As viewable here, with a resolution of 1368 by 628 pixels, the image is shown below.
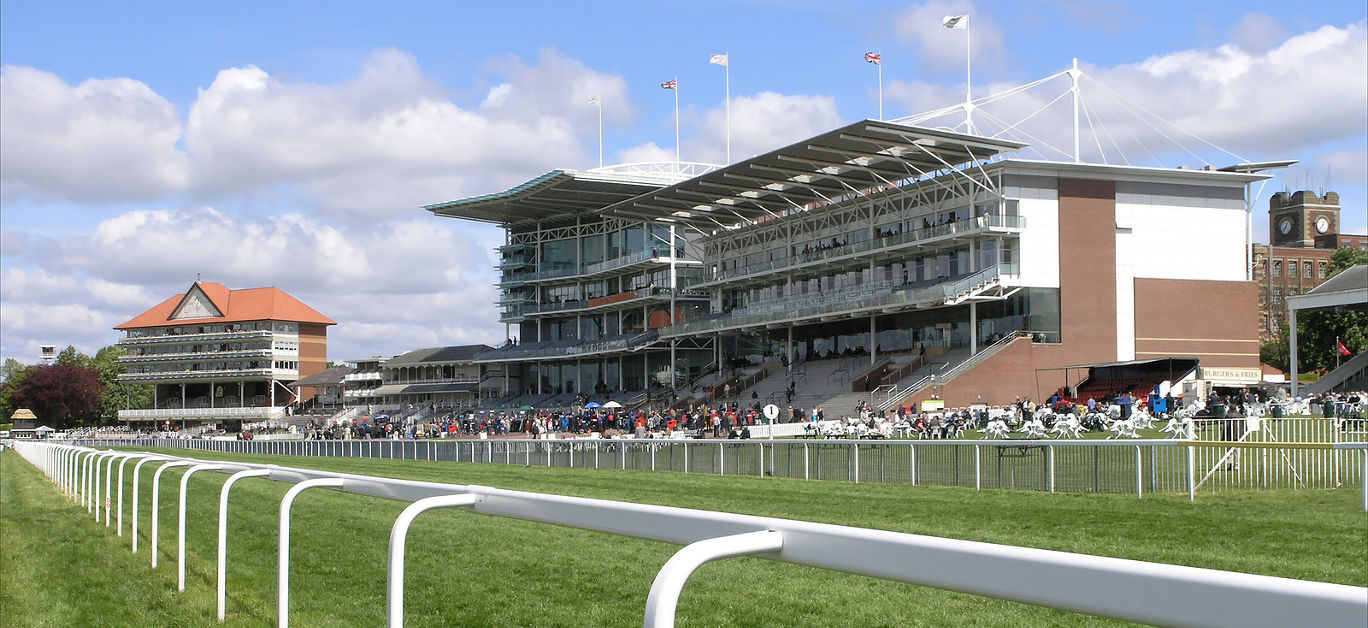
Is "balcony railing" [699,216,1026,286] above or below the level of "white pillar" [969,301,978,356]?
above

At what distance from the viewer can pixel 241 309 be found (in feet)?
384

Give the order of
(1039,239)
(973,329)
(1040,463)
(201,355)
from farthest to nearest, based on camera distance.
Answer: (201,355)
(1039,239)
(973,329)
(1040,463)

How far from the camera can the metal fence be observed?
15.2 metres

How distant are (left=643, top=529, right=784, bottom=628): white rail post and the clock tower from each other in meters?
124

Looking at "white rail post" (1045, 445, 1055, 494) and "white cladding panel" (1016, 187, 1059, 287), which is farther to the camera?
"white cladding panel" (1016, 187, 1059, 287)

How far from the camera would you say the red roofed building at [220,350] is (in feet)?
374

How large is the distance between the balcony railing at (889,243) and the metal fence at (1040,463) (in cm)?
2667

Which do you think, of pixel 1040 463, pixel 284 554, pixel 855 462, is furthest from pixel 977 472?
pixel 284 554

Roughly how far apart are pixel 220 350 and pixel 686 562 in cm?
12286

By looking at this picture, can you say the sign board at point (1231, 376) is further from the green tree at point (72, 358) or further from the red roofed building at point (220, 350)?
the green tree at point (72, 358)

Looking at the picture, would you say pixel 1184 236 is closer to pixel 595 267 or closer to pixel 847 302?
pixel 847 302

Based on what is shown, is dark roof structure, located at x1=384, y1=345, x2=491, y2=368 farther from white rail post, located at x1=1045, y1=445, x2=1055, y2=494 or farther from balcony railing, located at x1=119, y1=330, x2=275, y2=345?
white rail post, located at x1=1045, y1=445, x2=1055, y2=494

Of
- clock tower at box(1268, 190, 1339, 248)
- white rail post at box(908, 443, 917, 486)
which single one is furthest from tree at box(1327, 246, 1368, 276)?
white rail post at box(908, 443, 917, 486)

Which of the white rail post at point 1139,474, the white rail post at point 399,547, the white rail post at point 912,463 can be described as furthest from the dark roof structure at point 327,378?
the white rail post at point 399,547
